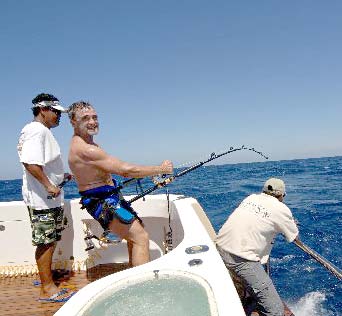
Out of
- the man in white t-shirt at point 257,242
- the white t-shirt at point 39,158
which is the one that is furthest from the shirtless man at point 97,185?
the man in white t-shirt at point 257,242

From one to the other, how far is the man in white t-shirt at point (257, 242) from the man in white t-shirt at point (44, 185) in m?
1.99

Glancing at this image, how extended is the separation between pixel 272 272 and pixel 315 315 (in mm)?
2103

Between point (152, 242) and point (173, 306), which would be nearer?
point (173, 306)

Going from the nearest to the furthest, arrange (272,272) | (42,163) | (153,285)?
(153,285) < (42,163) < (272,272)

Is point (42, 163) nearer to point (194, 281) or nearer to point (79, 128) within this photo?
point (79, 128)

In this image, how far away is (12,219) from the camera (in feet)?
15.5

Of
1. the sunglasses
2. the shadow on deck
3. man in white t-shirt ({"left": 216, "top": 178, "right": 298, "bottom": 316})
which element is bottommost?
the shadow on deck

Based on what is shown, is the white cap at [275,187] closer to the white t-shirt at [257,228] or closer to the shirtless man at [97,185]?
the white t-shirt at [257,228]

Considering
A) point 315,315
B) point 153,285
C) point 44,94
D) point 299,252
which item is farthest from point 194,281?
point 299,252

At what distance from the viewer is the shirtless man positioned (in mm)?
3096

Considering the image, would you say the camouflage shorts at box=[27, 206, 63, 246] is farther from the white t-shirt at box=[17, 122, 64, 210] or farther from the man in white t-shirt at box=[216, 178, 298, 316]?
the man in white t-shirt at box=[216, 178, 298, 316]

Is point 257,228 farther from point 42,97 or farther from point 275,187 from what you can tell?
point 42,97

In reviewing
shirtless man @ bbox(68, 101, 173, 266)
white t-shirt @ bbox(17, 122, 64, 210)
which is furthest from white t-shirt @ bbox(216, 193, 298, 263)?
white t-shirt @ bbox(17, 122, 64, 210)

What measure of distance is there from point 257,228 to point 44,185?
2304 mm
